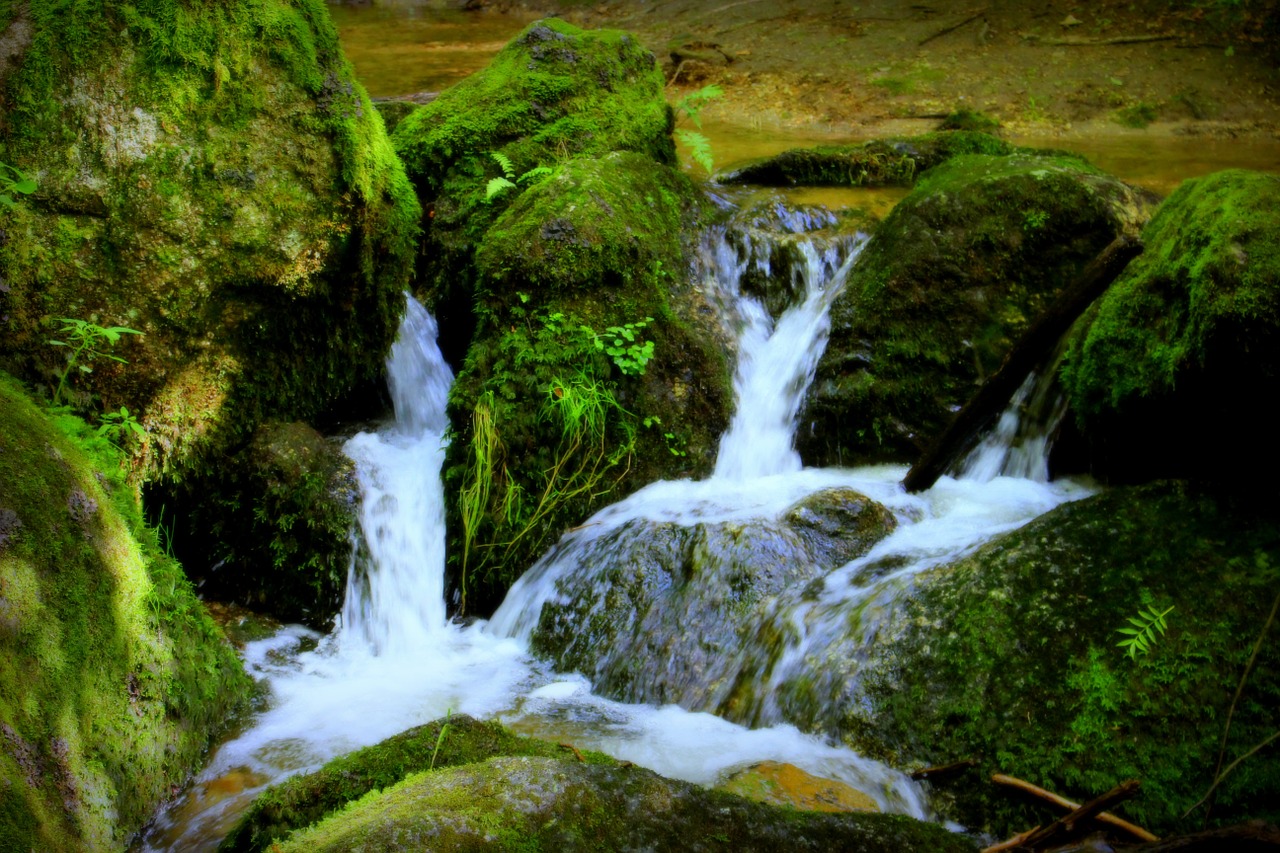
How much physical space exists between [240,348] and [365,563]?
129cm

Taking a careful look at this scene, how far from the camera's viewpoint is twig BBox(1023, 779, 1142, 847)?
213cm

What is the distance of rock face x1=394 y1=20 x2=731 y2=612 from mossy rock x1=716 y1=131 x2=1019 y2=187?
1.66 m

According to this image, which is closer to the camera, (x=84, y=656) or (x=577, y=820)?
(x=577, y=820)

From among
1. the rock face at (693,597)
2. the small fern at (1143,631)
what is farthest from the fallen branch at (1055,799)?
the rock face at (693,597)

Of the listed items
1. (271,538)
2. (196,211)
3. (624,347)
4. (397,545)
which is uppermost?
(196,211)

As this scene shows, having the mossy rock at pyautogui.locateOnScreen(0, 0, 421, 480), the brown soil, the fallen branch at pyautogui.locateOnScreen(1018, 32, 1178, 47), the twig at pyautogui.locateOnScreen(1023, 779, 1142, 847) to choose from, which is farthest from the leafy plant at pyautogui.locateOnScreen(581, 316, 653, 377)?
the fallen branch at pyautogui.locateOnScreen(1018, 32, 1178, 47)

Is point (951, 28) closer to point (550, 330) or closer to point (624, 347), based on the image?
point (624, 347)

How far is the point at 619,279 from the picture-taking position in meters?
5.22

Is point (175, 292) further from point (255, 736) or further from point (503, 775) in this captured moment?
point (503, 775)

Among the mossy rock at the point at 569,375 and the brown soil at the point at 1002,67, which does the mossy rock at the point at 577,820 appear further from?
the brown soil at the point at 1002,67

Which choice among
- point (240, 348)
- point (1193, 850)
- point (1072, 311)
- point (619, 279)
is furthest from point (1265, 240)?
point (240, 348)

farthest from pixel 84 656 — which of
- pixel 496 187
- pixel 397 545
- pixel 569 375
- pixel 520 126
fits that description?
Answer: pixel 520 126

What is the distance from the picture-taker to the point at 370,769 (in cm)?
229

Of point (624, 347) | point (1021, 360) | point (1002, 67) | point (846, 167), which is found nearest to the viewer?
point (1021, 360)
